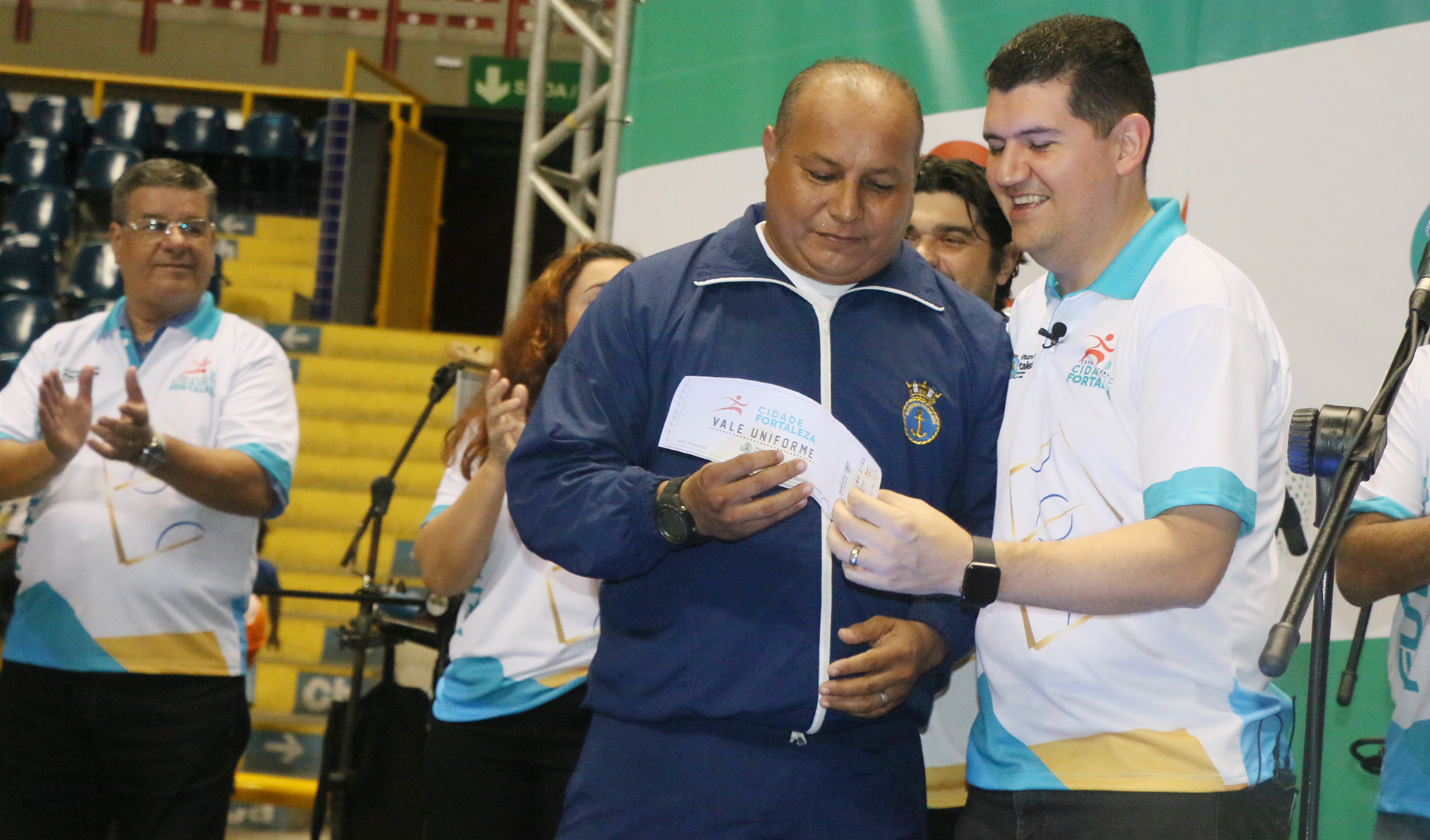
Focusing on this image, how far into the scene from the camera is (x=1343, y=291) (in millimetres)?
2580

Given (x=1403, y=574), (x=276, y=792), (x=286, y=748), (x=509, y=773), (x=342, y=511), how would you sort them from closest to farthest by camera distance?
(x=1403, y=574), (x=509, y=773), (x=276, y=792), (x=286, y=748), (x=342, y=511)

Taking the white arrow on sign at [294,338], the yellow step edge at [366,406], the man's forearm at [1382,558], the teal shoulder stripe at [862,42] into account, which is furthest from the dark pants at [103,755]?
the white arrow on sign at [294,338]

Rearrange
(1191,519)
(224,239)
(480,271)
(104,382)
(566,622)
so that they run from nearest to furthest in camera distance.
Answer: (1191,519) < (566,622) < (104,382) < (224,239) < (480,271)

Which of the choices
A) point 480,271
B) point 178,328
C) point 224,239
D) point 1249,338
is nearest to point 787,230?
point 1249,338

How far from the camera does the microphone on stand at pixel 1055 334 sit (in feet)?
5.15

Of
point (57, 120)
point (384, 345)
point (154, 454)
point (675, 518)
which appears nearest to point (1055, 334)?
point (675, 518)

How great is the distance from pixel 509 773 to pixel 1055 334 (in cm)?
139

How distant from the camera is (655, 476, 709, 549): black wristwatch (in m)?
1.49

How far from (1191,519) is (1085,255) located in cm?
42

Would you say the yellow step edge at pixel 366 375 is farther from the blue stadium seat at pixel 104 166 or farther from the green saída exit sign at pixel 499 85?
the green saída exit sign at pixel 499 85

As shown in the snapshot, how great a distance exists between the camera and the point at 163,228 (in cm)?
288

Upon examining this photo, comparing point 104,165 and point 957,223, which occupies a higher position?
point 104,165

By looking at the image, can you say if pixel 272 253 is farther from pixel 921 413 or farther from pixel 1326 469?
pixel 1326 469

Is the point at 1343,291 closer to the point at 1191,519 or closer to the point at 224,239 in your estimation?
the point at 1191,519
